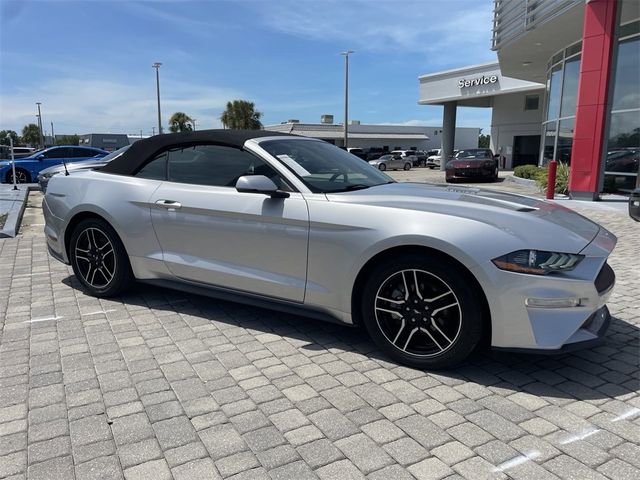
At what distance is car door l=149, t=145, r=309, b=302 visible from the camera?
11.6ft

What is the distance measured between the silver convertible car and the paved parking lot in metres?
0.31

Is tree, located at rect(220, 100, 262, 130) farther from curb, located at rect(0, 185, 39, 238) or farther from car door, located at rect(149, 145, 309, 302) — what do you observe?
car door, located at rect(149, 145, 309, 302)

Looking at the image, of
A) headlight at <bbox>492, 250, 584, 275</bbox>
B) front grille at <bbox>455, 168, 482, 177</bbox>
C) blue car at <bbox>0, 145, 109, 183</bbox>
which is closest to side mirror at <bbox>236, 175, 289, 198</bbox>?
headlight at <bbox>492, 250, 584, 275</bbox>

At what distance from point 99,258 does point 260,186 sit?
203cm

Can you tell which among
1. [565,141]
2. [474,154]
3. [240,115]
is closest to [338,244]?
[565,141]

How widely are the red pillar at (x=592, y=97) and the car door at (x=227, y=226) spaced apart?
38.3 feet

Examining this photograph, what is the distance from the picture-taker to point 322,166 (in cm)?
395

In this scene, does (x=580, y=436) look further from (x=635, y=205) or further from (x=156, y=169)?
(x=156, y=169)

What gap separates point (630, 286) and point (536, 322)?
9.86 ft

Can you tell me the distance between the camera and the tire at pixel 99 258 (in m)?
4.44

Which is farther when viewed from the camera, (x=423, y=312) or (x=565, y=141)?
(x=565, y=141)

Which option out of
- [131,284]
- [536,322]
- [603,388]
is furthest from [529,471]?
[131,284]

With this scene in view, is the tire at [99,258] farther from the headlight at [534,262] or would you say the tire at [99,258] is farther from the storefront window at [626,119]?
the storefront window at [626,119]

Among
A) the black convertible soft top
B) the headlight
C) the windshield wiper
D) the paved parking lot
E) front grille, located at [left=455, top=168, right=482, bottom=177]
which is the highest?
the black convertible soft top
